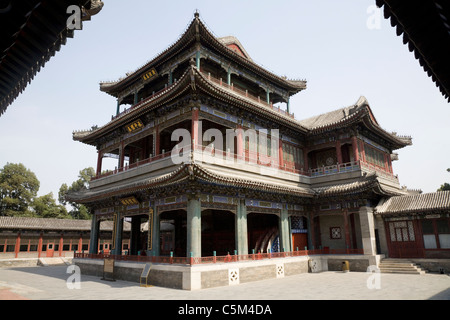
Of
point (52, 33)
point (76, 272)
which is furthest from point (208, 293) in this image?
point (76, 272)

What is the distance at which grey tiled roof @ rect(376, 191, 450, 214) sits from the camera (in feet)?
57.4

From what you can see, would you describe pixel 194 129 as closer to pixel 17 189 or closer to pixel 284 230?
pixel 284 230

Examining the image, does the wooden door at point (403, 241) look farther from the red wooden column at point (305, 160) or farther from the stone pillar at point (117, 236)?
the stone pillar at point (117, 236)

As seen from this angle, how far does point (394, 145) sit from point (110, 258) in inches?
899

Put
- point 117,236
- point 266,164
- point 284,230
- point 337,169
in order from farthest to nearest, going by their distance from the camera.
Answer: point 337,169, point 266,164, point 117,236, point 284,230

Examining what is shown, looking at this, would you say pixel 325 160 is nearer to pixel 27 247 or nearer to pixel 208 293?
pixel 208 293

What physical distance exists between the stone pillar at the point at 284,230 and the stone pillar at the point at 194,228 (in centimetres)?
618

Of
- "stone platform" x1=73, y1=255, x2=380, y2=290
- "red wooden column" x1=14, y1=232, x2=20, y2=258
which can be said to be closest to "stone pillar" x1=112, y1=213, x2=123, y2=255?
"stone platform" x1=73, y1=255, x2=380, y2=290

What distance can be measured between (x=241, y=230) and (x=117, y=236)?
7.82 meters

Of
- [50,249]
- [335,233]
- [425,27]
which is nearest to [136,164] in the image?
[335,233]

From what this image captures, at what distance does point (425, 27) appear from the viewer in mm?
4895

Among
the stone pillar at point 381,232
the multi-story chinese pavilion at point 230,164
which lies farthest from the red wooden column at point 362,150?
the stone pillar at point 381,232

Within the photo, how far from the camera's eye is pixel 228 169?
16.4 meters

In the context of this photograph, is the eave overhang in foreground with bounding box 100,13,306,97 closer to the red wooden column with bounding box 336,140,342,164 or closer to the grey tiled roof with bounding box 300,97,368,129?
the grey tiled roof with bounding box 300,97,368,129
